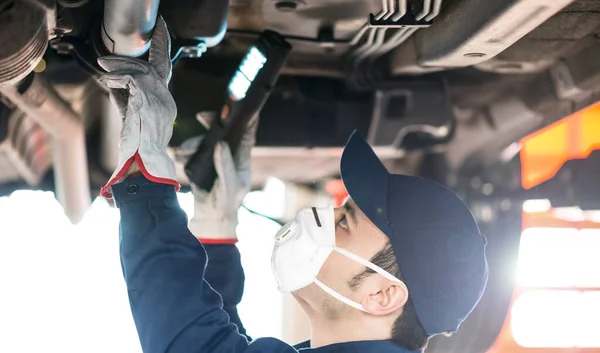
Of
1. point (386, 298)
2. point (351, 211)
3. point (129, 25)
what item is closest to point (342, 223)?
point (351, 211)

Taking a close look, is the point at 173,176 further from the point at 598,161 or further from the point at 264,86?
the point at 598,161

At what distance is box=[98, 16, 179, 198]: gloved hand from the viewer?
2.93ft

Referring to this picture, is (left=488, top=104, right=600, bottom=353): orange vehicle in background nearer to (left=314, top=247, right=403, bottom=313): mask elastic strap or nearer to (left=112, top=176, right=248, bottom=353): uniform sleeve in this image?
(left=314, top=247, right=403, bottom=313): mask elastic strap

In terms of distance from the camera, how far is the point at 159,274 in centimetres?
90

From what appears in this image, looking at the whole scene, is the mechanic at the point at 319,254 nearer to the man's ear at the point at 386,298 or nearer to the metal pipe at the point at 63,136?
the man's ear at the point at 386,298

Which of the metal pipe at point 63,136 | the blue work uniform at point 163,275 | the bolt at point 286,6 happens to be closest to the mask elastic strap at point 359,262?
the blue work uniform at point 163,275

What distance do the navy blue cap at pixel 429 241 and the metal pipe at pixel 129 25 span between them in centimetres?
37

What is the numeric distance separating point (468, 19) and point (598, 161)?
0.77m

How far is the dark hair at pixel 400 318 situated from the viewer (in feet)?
3.45

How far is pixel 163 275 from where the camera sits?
35.5 inches

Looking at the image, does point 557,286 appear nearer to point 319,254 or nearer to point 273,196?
point 273,196

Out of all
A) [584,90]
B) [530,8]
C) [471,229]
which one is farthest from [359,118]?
[530,8]

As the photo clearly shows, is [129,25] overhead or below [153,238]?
overhead

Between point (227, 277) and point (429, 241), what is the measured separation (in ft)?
1.27
